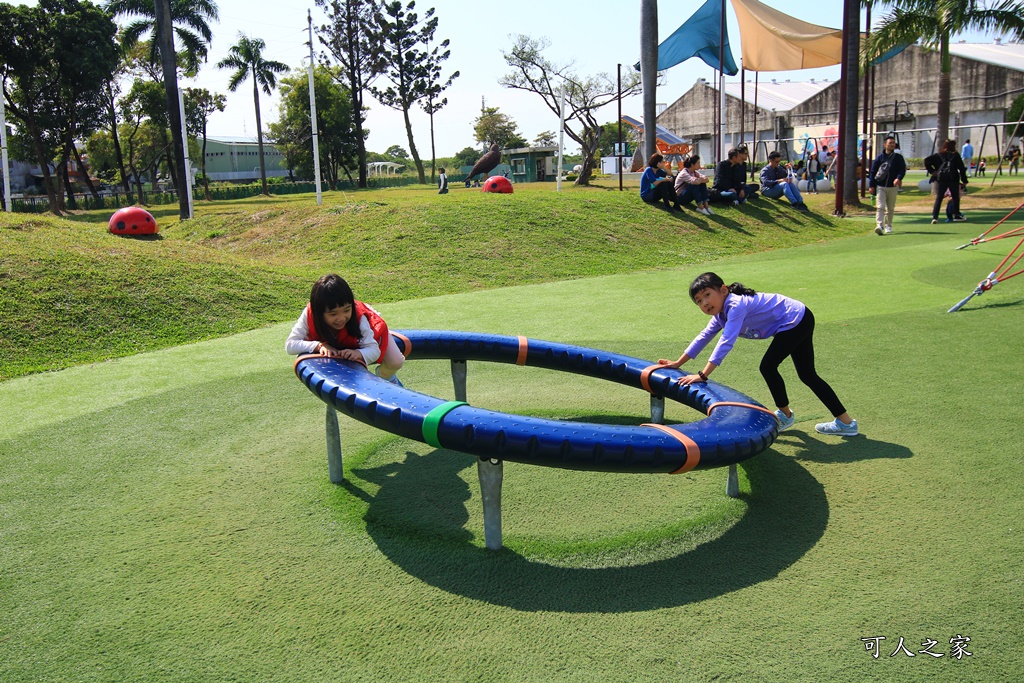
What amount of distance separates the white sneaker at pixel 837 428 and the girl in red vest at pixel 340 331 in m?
2.88

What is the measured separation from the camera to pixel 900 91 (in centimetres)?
4831

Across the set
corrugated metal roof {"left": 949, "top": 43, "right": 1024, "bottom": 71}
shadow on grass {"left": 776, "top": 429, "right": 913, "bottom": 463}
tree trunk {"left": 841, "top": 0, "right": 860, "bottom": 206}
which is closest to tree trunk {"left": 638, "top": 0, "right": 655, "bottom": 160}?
tree trunk {"left": 841, "top": 0, "right": 860, "bottom": 206}

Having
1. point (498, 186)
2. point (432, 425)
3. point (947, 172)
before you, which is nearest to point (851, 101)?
point (947, 172)

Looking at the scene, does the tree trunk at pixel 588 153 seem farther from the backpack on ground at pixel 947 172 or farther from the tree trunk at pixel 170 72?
the backpack on ground at pixel 947 172

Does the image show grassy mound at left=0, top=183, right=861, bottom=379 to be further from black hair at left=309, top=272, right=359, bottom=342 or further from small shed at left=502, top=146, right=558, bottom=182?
small shed at left=502, top=146, right=558, bottom=182

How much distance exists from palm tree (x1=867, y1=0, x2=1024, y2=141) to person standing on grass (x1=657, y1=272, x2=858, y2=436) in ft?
69.2

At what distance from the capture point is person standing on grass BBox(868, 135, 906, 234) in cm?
1502

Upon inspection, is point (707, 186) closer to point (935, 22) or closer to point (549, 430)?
point (935, 22)

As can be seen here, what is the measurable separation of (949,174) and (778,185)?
4.12 metres

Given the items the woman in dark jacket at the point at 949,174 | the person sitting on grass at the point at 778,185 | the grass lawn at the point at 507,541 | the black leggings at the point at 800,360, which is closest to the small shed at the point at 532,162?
the person sitting on grass at the point at 778,185

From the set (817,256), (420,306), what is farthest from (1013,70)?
(420,306)

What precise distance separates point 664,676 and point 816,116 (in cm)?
5673

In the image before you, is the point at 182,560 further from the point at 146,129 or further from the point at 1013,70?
the point at 146,129

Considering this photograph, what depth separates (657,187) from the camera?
1756cm
